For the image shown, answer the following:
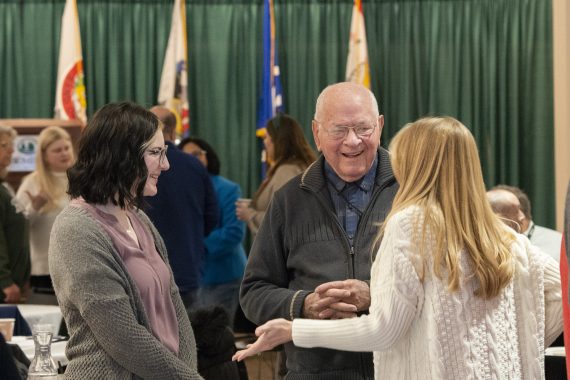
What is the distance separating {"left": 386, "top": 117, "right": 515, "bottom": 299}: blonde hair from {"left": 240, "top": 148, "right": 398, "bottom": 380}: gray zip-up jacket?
46cm

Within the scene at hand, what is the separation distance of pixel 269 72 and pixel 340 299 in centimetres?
673

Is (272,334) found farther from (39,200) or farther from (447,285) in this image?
(39,200)

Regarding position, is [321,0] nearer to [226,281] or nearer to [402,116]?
[402,116]

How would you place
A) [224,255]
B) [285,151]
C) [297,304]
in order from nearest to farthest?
[297,304]
[285,151]
[224,255]

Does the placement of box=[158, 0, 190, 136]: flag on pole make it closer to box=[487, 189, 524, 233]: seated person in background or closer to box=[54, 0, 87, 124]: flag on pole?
box=[54, 0, 87, 124]: flag on pole

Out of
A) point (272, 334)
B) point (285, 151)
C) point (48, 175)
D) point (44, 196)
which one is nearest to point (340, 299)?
point (272, 334)

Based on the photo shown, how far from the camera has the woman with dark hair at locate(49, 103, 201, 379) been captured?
2447 millimetres

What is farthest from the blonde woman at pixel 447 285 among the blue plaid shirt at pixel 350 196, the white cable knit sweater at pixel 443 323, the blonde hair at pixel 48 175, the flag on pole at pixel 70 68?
the flag on pole at pixel 70 68

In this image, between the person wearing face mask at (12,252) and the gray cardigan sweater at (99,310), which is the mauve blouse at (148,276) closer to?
the gray cardigan sweater at (99,310)

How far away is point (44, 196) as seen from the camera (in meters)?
6.07

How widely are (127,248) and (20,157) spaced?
5.98 meters

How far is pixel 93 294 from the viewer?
2438mm

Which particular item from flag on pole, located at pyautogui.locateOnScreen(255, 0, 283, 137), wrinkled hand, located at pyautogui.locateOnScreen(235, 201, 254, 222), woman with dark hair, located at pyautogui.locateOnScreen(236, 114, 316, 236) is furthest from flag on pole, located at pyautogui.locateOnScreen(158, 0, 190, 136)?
woman with dark hair, located at pyautogui.locateOnScreen(236, 114, 316, 236)

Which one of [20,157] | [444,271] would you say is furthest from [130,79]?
[444,271]
